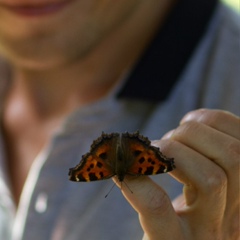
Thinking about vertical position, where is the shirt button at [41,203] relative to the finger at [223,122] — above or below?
below

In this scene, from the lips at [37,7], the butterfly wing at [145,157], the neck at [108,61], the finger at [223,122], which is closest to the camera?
the butterfly wing at [145,157]

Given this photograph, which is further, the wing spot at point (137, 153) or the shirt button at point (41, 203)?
the shirt button at point (41, 203)

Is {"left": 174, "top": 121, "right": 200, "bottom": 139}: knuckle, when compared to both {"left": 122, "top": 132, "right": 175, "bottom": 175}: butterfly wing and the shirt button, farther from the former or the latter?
the shirt button

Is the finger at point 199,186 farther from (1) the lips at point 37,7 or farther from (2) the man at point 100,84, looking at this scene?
(1) the lips at point 37,7

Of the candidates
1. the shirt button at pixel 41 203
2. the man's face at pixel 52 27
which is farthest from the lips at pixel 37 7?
the shirt button at pixel 41 203

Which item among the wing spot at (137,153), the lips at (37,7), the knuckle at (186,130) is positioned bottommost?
the knuckle at (186,130)

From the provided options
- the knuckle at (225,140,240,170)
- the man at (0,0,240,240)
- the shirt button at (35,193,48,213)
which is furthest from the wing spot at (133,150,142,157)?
the shirt button at (35,193,48,213)

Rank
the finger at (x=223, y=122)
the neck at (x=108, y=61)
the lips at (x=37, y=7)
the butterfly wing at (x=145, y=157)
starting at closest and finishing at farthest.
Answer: the butterfly wing at (x=145, y=157) → the finger at (x=223, y=122) → the lips at (x=37, y=7) → the neck at (x=108, y=61)

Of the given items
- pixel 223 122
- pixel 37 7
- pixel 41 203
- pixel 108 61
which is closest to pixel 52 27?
pixel 37 7

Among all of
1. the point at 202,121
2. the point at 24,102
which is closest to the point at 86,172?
the point at 202,121
